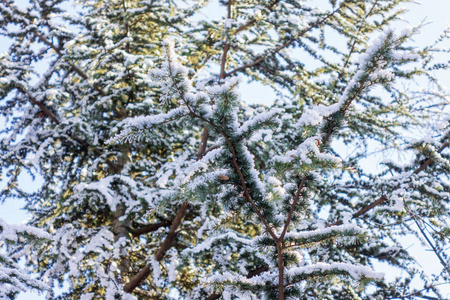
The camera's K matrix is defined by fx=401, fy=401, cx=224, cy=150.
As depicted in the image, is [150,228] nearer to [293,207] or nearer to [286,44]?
[286,44]

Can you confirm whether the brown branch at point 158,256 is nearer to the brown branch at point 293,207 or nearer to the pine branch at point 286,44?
the pine branch at point 286,44

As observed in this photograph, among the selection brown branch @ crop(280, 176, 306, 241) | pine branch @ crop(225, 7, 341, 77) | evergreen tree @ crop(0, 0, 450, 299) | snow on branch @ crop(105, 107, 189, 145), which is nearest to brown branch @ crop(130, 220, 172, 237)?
evergreen tree @ crop(0, 0, 450, 299)

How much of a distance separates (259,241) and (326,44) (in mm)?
4378

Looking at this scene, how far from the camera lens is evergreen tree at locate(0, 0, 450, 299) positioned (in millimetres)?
2229

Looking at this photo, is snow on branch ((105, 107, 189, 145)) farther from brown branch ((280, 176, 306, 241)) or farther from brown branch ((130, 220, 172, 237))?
brown branch ((130, 220, 172, 237))

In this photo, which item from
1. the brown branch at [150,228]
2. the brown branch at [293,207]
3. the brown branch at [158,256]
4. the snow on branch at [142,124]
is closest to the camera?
the snow on branch at [142,124]

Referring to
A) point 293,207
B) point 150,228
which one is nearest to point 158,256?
point 150,228

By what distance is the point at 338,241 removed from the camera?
2471 mm

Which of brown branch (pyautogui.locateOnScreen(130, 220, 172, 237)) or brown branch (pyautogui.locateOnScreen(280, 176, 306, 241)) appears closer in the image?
brown branch (pyautogui.locateOnScreen(280, 176, 306, 241))

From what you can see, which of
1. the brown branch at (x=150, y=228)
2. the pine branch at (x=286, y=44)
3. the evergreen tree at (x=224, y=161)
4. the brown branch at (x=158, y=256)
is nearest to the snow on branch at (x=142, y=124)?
the evergreen tree at (x=224, y=161)

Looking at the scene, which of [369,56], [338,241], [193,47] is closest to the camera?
[369,56]

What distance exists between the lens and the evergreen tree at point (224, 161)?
2229 mm

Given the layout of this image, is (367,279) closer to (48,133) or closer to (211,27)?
(211,27)

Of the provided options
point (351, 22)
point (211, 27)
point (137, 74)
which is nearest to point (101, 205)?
point (137, 74)
